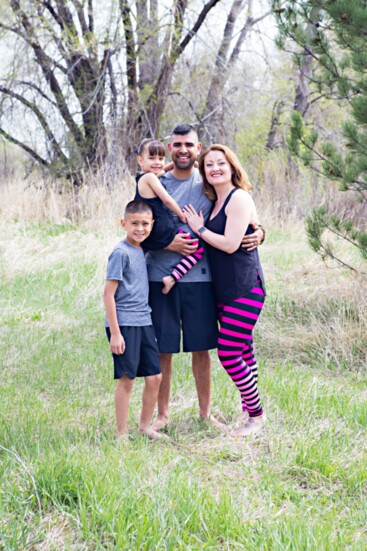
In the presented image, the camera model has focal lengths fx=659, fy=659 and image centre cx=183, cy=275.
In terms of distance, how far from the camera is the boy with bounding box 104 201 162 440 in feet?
11.9

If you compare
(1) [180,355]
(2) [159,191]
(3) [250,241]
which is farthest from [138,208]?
(1) [180,355]

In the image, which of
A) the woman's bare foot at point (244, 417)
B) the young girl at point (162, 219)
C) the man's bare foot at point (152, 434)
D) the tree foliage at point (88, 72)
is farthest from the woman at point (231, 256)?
the tree foliage at point (88, 72)

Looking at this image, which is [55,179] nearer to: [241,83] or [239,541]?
[241,83]

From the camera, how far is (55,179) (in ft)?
42.5

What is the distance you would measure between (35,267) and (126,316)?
5355 millimetres

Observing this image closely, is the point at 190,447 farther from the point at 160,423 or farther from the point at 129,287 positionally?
the point at 129,287

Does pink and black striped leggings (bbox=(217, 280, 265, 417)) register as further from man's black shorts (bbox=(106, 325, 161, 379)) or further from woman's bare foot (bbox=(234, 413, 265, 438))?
man's black shorts (bbox=(106, 325, 161, 379))

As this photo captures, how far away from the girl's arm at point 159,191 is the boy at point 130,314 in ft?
0.39

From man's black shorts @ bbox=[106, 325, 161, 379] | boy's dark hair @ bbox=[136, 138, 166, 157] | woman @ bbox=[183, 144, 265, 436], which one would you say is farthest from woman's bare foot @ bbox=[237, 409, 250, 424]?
boy's dark hair @ bbox=[136, 138, 166, 157]

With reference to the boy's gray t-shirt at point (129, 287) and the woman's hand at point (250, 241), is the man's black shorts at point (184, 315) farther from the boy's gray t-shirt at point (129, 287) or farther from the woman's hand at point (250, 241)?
the woman's hand at point (250, 241)

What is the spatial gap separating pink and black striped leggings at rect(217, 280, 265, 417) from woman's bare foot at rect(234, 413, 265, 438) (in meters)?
0.12

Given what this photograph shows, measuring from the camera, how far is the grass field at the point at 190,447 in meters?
2.65

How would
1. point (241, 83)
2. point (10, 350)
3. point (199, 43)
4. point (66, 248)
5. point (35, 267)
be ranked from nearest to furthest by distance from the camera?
point (10, 350)
point (35, 267)
point (66, 248)
point (199, 43)
point (241, 83)

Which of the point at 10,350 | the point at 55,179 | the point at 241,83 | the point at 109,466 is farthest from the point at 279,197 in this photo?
the point at 109,466
